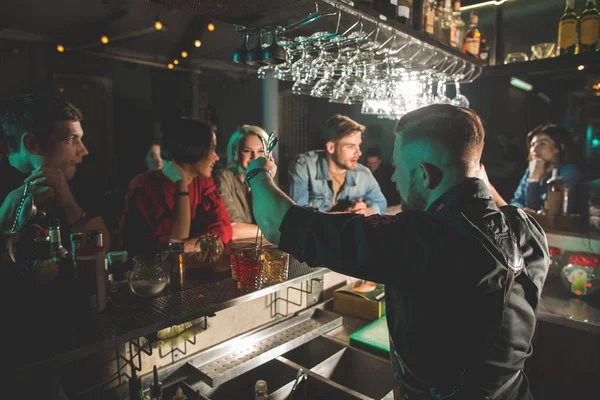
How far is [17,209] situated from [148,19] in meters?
5.73

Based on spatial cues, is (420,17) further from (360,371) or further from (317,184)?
(360,371)

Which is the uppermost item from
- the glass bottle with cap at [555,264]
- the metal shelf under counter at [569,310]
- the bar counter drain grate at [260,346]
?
the glass bottle with cap at [555,264]

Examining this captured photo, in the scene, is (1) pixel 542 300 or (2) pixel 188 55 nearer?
(1) pixel 542 300

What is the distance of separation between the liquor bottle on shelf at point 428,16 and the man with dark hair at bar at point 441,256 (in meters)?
1.48

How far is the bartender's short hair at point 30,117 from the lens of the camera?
5.61ft

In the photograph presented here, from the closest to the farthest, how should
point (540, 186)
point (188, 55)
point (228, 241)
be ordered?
point (228, 241)
point (540, 186)
point (188, 55)

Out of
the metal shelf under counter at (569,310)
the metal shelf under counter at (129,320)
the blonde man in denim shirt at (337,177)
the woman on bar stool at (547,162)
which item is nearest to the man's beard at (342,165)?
the blonde man in denim shirt at (337,177)

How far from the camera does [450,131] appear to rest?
109 cm

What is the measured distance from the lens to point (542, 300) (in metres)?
2.36

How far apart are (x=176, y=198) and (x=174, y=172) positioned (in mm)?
156

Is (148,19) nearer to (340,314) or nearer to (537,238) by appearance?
(340,314)

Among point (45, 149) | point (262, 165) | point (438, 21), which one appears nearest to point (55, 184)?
point (45, 149)

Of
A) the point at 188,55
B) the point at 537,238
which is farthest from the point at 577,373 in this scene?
the point at 188,55

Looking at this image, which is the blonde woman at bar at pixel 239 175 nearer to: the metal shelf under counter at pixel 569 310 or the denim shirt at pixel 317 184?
the denim shirt at pixel 317 184
